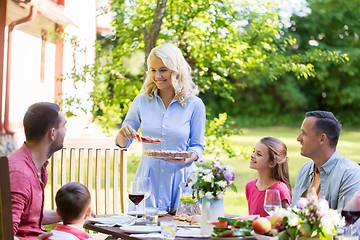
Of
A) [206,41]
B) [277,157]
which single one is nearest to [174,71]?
[277,157]

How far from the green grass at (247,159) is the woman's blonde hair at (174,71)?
807 millimetres

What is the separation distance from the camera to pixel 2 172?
6.61 ft

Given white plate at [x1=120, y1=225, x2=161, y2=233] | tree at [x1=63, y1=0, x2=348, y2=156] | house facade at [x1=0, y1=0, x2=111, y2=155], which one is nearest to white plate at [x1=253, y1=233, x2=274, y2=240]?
white plate at [x1=120, y1=225, x2=161, y2=233]

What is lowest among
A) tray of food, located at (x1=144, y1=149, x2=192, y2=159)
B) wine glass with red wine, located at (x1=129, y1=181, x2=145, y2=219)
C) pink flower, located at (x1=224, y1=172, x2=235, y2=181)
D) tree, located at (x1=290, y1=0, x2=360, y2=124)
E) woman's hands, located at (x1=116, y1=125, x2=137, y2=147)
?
wine glass with red wine, located at (x1=129, y1=181, x2=145, y2=219)

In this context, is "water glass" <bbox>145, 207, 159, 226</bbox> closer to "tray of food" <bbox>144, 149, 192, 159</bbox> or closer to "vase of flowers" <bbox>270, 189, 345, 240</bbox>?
"tray of food" <bbox>144, 149, 192, 159</bbox>

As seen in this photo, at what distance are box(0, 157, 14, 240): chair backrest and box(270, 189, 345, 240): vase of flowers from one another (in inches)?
42.1

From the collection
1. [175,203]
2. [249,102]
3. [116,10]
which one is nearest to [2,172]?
[175,203]

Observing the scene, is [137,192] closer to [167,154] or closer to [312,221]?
[167,154]

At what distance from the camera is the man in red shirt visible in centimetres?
227

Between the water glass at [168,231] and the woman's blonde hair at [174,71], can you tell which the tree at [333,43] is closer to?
the woman's blonde hair at [174,71]

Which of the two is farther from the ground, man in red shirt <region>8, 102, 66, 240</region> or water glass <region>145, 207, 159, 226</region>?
man in red shirt <region>8, 102, 66, 240</region>

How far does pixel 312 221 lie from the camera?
1.90m

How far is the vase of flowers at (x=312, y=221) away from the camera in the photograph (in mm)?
1888

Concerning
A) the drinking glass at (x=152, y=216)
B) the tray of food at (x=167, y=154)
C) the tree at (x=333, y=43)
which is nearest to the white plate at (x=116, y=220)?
the drinking glass at (x=152, y=216)
